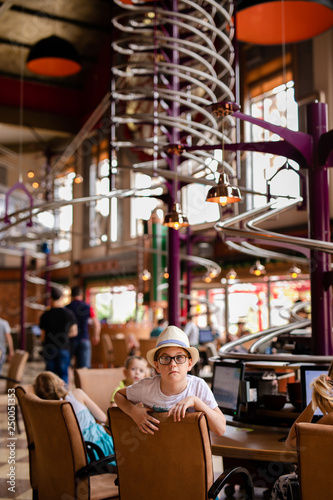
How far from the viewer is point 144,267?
20.2 m

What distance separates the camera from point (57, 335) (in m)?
7.65

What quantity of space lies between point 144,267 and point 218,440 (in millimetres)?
16736

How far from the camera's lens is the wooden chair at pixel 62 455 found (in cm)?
323

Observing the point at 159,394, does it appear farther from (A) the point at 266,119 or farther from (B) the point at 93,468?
(A) the point at 266,119

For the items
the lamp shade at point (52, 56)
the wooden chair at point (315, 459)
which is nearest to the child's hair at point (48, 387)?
the wooden chair at point (315, 459)

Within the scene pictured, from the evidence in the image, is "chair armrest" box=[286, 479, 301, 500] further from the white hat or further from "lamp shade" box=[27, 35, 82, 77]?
"lamp shade" box=[27, 35, 82, 77]

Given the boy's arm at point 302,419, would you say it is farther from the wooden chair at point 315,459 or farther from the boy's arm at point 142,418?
the boy's arm at point 142,418

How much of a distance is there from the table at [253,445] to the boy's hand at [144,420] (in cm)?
72

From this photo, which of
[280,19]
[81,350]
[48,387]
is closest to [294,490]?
[48,387]

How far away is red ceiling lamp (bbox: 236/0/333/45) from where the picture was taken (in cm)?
823

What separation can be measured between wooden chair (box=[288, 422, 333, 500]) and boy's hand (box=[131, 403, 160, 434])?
0.59 meters

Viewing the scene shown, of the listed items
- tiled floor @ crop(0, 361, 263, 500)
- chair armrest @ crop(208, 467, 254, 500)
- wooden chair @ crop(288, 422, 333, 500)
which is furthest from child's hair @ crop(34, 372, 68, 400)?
wooden chair @ crop(288, 422, 333, 500)

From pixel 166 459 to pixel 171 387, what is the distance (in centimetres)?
35

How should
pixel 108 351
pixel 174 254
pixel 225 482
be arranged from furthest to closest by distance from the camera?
pixel 108 351 → pixel 174 254 → pixel 225 482
